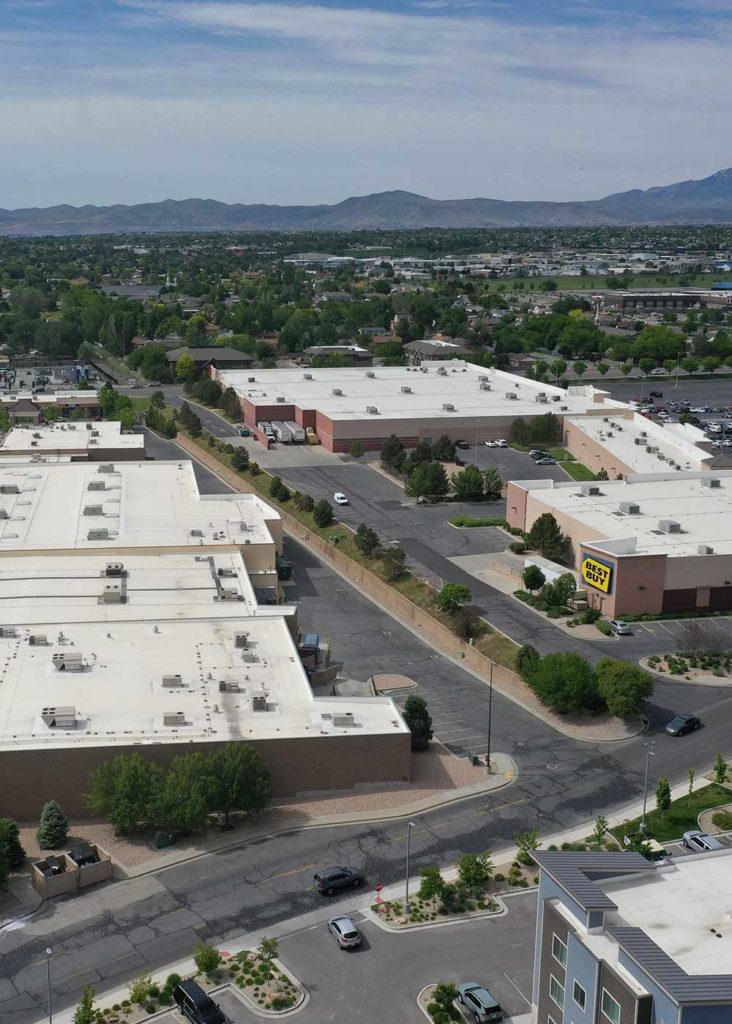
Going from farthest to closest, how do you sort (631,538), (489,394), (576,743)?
(489,394), (631,538), (576,743)

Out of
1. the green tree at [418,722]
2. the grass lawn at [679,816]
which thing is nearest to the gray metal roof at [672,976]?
the grass lawn at [679,816]

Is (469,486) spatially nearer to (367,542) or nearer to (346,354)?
(367,542)

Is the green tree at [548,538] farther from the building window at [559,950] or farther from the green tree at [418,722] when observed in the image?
the building window at [559,950]

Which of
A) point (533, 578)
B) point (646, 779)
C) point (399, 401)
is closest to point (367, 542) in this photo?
point (533, 578)

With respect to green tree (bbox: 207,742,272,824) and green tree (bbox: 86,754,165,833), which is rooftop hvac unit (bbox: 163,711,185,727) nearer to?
green tree (bbox: 207,742,272,824)

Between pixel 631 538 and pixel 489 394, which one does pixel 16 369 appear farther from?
pixel 631 538

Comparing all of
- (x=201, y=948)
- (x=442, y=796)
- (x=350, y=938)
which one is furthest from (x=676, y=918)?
(x=442, y=796)
